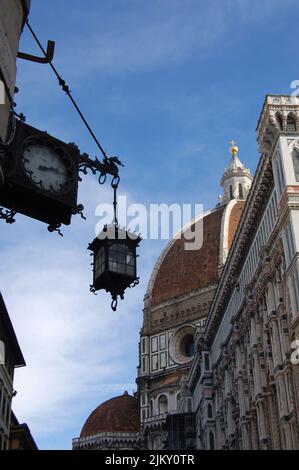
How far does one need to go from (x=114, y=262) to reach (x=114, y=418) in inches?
3443

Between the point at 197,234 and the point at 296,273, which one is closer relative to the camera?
the point at 296,273

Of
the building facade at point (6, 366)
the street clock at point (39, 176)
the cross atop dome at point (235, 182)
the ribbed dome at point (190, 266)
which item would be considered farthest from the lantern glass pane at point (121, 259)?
the cross atop dome at point (235, 182)

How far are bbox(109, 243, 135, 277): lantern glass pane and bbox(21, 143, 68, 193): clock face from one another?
1481mm

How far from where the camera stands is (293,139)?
Answer: 32125mm

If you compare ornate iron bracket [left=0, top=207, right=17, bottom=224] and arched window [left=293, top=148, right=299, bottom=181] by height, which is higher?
arched window [left=293, top=148, right=299, bottom=181]

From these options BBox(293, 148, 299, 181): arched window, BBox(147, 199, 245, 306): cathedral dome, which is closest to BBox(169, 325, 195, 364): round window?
BBox(147, 199, 245, 306): cathedral dome

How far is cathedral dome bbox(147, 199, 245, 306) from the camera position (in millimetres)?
98812

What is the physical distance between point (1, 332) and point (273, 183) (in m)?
20.8

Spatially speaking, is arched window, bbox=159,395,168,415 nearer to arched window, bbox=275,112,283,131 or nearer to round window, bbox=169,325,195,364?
round window, bbox=169,325,195,364

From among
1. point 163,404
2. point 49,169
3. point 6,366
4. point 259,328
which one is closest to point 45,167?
point 49,169

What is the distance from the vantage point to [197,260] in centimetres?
10275

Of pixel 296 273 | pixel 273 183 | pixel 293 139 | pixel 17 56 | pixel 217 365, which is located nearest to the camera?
pixel 17 56
